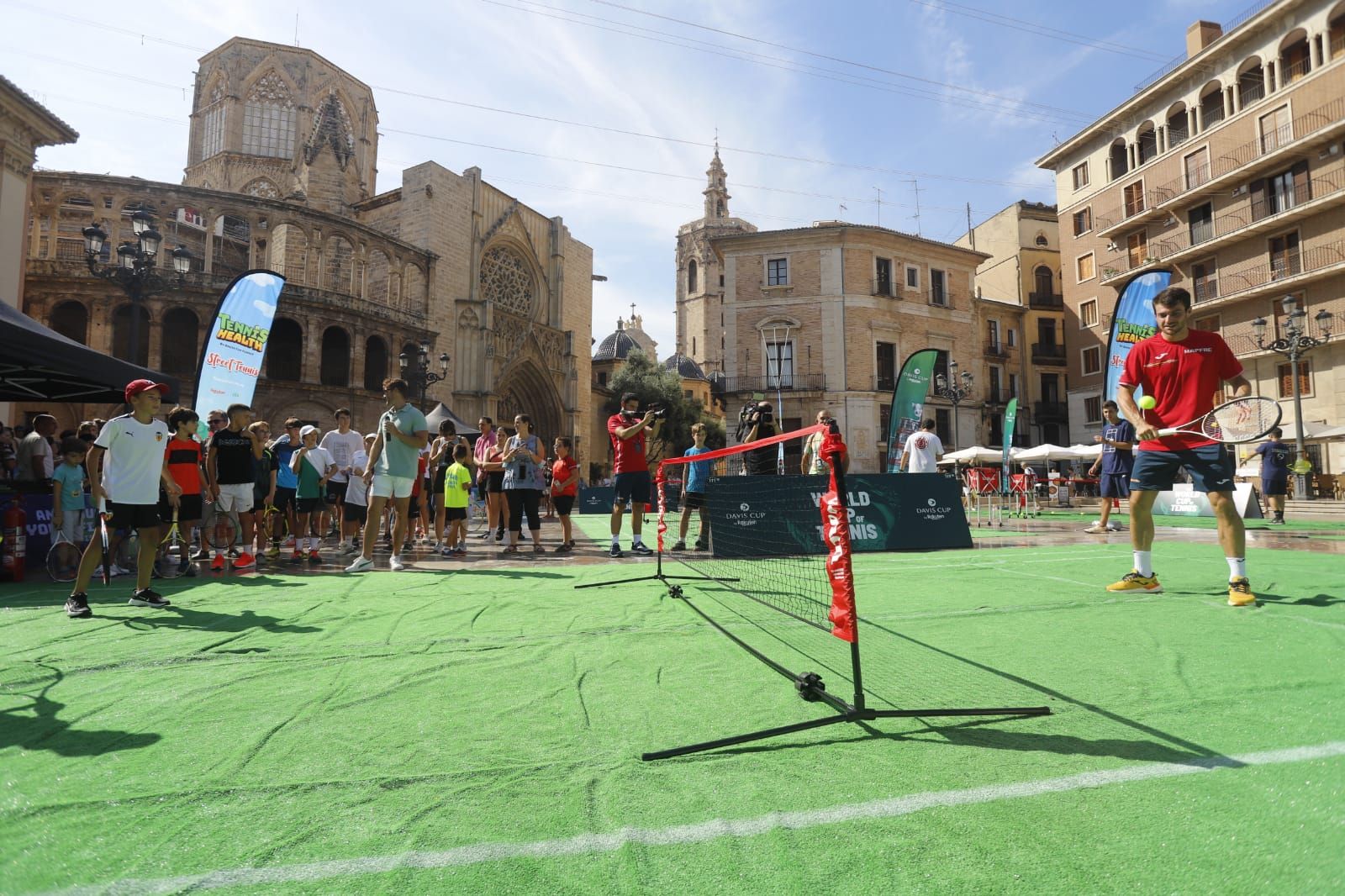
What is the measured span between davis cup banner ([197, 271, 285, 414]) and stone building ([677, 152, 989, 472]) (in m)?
25.6

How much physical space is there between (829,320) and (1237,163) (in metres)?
18.1

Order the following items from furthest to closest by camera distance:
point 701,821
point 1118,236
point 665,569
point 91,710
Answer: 1. point 1118,236
2. point 665,569
3. point 91,710
4. point 701,821

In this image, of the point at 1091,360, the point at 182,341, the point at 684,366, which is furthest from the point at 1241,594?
the point at 684,366

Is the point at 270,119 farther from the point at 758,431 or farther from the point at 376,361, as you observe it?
the point at 758,431

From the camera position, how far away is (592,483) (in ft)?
156

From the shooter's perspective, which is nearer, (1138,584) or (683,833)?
(683,833)

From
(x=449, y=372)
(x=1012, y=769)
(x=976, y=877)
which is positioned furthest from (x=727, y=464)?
(x=449, y=372)

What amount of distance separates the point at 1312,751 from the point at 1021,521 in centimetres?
1511

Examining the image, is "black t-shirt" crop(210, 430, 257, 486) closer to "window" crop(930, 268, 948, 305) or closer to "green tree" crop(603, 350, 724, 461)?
"green tree" crop(603, 350, 724, 461)

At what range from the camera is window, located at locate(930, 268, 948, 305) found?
39.5 metres

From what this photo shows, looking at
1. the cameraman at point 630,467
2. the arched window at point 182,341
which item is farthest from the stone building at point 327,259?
the cameraman at point 630,467

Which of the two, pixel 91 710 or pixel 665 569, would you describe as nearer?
pixel 91 710

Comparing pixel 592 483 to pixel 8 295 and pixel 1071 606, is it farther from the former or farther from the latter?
pixel 1071 606

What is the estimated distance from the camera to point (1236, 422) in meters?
5.08
